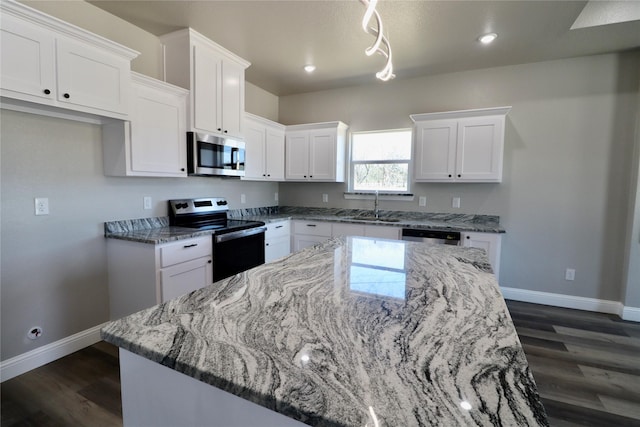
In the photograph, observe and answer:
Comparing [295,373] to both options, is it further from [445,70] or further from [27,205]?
[445,70]

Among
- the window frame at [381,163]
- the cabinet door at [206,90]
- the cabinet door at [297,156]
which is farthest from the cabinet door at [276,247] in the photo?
the cabinet door at [206,90]

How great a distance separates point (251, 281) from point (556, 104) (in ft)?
12.5

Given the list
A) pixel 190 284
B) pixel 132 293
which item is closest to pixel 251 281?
pixel 190 284

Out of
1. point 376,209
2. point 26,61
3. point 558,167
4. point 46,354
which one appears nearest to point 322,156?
point 376,209

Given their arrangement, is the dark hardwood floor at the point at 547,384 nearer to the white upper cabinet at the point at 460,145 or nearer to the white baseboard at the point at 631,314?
the white baseboard at the point at 631,314

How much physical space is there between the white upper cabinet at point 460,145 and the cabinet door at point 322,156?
3.48ft

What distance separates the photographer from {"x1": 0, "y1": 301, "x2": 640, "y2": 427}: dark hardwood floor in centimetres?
175

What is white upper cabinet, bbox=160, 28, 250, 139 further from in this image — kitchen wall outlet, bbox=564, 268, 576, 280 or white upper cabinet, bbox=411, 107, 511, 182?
kitchen wall outlet, bbox=564, 268, 576, 280

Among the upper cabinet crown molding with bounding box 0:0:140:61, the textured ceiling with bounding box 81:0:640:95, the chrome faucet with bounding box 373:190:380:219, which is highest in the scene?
the textured ceiling with bounding box 81:0:640:95

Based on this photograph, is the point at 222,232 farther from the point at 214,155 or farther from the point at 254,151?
the point at 254,151

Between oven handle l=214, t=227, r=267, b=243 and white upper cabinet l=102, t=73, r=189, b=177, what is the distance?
67 centimetres

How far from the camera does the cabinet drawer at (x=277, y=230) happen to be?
12.0ft

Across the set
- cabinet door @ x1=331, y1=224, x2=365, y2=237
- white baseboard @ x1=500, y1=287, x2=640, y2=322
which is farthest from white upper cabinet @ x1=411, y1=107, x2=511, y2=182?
white baseboard @ x1=500, y1=287, x2=640, y2=322

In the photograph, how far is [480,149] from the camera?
338 cm
